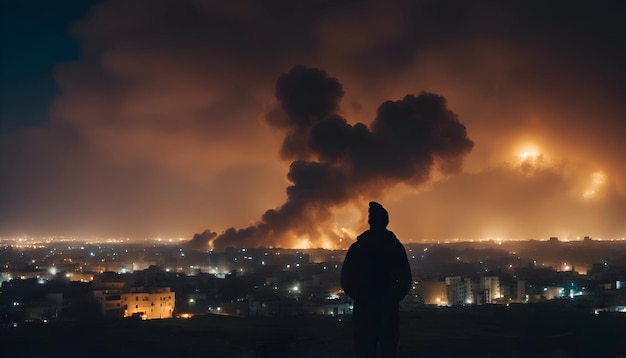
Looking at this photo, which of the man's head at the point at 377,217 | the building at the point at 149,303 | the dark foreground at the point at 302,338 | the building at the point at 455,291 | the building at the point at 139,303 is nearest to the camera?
the man's head at the point at 377,217

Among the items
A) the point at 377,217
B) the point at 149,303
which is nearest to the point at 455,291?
the point at 149,303

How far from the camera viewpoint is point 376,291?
33.1 feet

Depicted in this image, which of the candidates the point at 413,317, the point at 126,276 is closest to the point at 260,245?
the point at 126,276

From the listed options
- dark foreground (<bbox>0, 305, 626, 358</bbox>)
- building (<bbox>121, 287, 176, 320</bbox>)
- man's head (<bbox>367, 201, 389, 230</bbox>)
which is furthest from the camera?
building (<bbox>121, 287, 176, 320</bbox>)

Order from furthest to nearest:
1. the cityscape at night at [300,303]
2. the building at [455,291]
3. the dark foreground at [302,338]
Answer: the building at [455,291], the cityscape at night at [300,303], the dark foreground at [302,338]

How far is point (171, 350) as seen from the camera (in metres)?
18.9

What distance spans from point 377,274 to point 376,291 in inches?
9.7

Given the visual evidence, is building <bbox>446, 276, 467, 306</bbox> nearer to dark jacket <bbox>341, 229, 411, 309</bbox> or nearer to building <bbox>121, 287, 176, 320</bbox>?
building <bbox>121, 287, 176, 320</bbox>

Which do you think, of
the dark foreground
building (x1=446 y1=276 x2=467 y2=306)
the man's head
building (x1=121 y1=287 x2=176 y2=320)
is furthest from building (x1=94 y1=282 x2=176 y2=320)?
the man's head

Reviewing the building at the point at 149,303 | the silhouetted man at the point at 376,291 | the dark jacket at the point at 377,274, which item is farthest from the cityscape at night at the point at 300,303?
the dark jacket at the point at 377,274

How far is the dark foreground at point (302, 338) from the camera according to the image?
18703 mm

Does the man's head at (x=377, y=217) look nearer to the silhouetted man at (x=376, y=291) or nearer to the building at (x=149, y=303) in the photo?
the silhouetted man at (x=376, y=291)

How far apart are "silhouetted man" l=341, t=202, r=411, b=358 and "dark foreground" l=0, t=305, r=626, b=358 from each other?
8281 millimetres

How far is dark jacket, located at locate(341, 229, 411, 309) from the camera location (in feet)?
33.1
